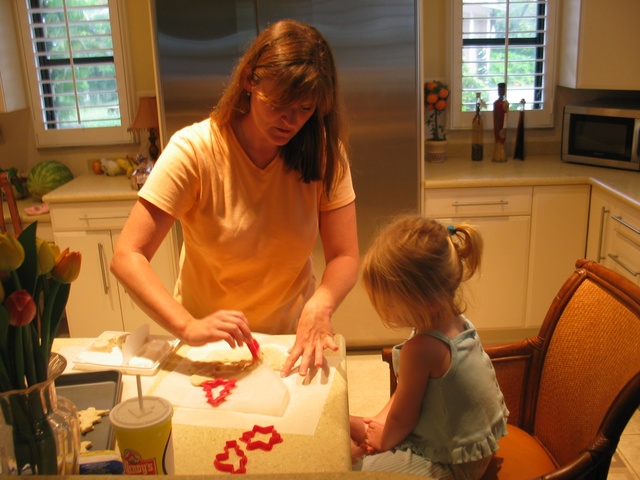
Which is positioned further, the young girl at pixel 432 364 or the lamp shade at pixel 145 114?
the lamp shade at pixel 145 114

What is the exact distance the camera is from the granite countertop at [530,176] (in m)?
2.80

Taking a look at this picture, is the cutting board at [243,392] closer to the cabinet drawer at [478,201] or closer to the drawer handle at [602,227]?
the cabinet drawer at [478,201]

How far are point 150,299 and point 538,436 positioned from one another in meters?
0.98

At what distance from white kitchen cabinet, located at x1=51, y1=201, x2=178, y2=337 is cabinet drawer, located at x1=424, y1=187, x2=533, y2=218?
1.21 m

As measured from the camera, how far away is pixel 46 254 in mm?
784

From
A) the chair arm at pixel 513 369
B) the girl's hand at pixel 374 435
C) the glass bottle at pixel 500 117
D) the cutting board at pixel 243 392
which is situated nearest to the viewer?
the cutting board at pixel 243 392

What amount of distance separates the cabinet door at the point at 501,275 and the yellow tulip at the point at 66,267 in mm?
2314

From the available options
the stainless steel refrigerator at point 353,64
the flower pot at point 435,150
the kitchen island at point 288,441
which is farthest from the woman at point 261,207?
the flower pot at point 435,150

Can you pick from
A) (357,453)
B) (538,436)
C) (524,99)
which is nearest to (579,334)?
(538,436)

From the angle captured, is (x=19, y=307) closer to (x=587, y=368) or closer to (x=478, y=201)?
(x=587, y=368)

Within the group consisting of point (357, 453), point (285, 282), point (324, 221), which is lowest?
point (357, 453)

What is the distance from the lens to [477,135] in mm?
3322

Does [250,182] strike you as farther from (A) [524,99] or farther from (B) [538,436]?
(A) [524,99]

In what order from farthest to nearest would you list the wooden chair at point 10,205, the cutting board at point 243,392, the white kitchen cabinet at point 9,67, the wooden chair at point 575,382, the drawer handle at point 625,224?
the white kitchen cabinet at point 9,67 → the wooden chair at point 10,205 → the drawer handle at point 625,224 → the wooden chair at point 575,382 → the cutting board at point 243,392
